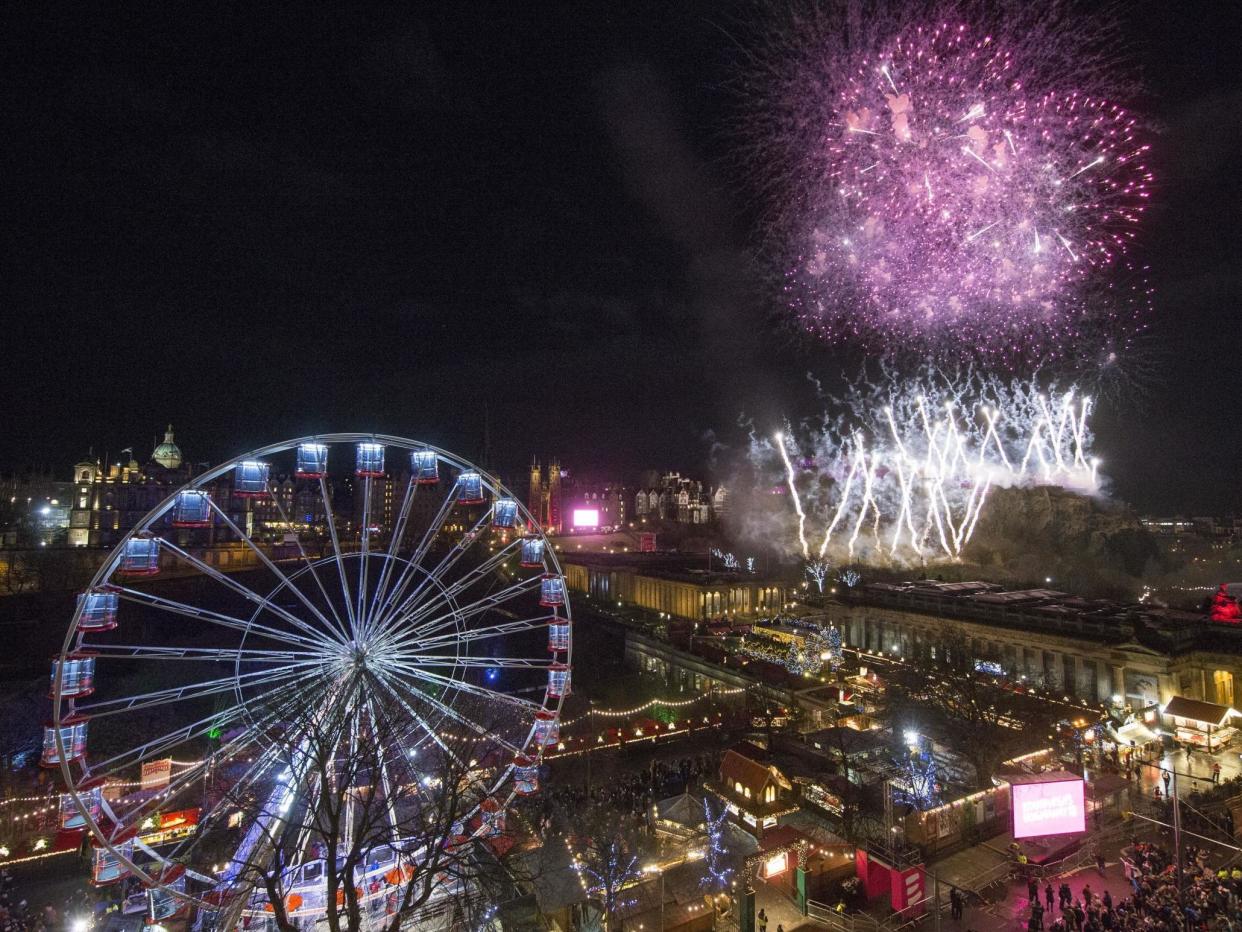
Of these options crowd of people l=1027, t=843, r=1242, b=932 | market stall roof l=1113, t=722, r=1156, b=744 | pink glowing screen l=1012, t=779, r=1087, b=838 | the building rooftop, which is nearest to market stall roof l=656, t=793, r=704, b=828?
pink glowing screen l=1012, t=779, r=1087, b=838

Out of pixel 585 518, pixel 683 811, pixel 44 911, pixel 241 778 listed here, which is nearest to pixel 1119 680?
pixel 683 811

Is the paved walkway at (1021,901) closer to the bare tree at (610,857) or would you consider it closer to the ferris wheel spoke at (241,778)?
the bare tree at (610,857)

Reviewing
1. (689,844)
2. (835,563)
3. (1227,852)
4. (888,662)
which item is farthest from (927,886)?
(835,563)

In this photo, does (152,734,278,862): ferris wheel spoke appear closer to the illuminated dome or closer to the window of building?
the window of building

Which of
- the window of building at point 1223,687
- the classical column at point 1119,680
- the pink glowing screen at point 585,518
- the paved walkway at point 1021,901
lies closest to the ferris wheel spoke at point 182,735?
the paved walkway at point 1021,901

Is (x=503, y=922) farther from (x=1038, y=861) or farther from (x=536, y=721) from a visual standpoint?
(x=1038, y=861)

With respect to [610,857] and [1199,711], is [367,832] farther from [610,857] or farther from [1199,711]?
[1199,711]
